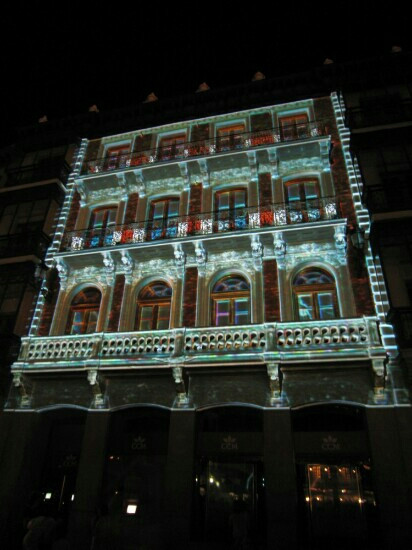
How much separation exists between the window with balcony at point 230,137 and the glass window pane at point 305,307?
8417 millimetres

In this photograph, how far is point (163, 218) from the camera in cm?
1884

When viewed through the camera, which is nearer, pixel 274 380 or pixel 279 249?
pixel 274 380

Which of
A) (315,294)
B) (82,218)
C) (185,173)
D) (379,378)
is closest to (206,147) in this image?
(185,173)

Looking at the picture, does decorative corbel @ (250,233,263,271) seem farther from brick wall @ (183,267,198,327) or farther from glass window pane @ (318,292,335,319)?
glass window pane @ (318,292,335,319)

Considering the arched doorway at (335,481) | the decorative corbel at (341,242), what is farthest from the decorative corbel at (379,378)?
the decorative corbel at (341,242)

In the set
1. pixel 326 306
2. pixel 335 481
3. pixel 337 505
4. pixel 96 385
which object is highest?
pixel 326 306

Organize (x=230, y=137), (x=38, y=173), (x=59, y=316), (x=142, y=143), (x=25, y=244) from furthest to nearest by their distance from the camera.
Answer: (x=142, y=143), (x=38, y=173), (x=230, y=137), (x=25, y=244), (x=59, y=316)

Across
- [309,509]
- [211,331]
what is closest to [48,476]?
[211,331]

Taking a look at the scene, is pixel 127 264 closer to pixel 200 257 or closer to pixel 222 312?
pixel 200 257

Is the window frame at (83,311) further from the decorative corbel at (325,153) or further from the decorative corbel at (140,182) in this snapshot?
the decorative corbel at (325,153)

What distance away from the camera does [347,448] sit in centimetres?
1275

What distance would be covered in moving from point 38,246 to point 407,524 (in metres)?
17.1

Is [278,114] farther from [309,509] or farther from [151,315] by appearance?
[309,509]

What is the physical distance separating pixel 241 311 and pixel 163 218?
19.2 ft
